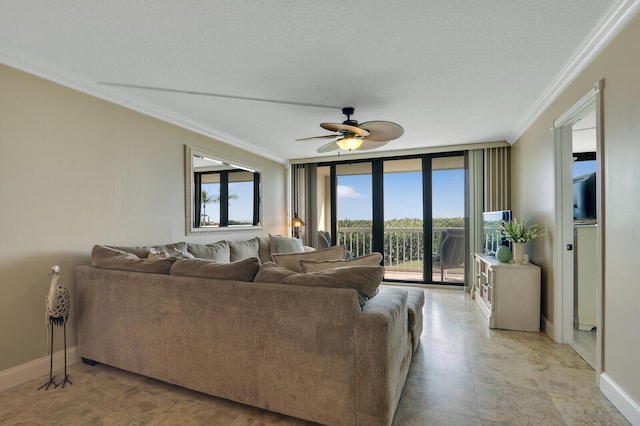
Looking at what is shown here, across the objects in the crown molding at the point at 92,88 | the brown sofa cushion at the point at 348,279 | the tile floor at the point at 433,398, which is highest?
the crown molding at the point at 92,88

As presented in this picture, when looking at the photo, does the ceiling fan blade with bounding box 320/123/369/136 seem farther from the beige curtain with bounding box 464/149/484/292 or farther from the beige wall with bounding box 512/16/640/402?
the beige curtain with bounding box 464/149/484/292

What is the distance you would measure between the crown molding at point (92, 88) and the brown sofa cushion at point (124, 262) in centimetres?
140

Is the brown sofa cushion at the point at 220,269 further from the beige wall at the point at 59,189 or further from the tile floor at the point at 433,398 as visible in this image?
the beige wall at the point at 59,189

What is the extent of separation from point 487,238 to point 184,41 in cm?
438

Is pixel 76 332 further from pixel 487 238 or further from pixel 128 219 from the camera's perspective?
pixel 487 238

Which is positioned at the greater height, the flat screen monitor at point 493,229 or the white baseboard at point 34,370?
the flat screen monitor at point 493,229

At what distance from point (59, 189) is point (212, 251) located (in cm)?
159

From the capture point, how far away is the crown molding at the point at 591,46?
70.3 inches

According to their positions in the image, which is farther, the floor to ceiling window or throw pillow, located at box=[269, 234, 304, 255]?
the floor to ceiling window

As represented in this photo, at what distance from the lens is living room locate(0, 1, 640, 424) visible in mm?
1870

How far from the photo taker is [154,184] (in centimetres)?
342

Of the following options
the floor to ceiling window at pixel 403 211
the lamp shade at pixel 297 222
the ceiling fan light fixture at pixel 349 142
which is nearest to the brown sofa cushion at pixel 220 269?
the ceiling fan light fixture at pixel 349 142

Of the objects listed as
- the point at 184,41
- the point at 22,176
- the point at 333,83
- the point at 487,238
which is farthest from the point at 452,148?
the point at 22,176

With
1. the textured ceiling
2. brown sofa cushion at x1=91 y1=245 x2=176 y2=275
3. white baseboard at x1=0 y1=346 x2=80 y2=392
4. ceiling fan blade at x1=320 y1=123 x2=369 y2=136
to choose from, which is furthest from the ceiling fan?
white baseboard at x1=0 y1=346 x2=80 y2=392
